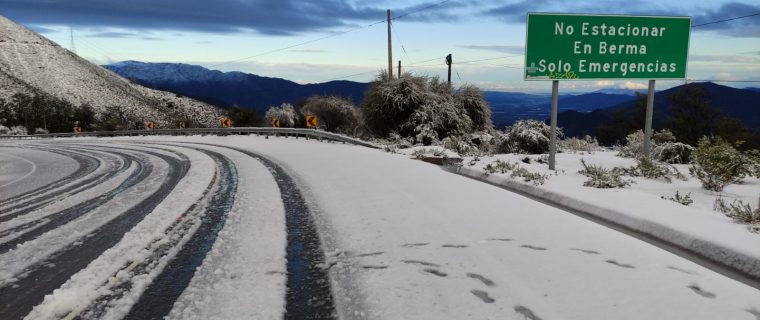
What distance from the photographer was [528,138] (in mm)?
17953

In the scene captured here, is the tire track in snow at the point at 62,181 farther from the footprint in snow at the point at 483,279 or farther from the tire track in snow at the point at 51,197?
the footprint in snow at the point at 483,279

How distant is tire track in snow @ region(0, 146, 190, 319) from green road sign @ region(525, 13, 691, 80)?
29.1 feet

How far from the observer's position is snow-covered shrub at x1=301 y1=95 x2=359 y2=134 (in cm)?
5050

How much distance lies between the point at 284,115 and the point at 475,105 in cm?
3894

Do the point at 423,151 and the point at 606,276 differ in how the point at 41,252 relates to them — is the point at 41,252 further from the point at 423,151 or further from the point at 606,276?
the point at 423,151

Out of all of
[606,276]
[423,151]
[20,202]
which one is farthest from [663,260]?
[423,151]

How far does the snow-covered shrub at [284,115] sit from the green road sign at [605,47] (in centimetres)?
4810

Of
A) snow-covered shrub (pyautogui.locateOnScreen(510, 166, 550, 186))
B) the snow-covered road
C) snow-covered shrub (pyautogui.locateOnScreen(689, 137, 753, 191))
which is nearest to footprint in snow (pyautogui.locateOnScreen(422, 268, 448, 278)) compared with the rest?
the snow-covered road

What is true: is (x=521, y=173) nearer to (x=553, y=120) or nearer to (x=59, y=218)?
(x=553, y=120)

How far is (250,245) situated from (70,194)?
618 centimetres

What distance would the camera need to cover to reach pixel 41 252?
5.35 m

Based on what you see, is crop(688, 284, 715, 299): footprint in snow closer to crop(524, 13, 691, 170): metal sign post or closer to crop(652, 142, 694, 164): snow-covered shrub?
crop(524, 13, 691, 170): metal sign post

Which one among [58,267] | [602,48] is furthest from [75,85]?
[58,267]

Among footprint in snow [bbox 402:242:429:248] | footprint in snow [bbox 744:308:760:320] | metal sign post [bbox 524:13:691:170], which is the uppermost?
metal sign post [bbox 524:13:691:170]
